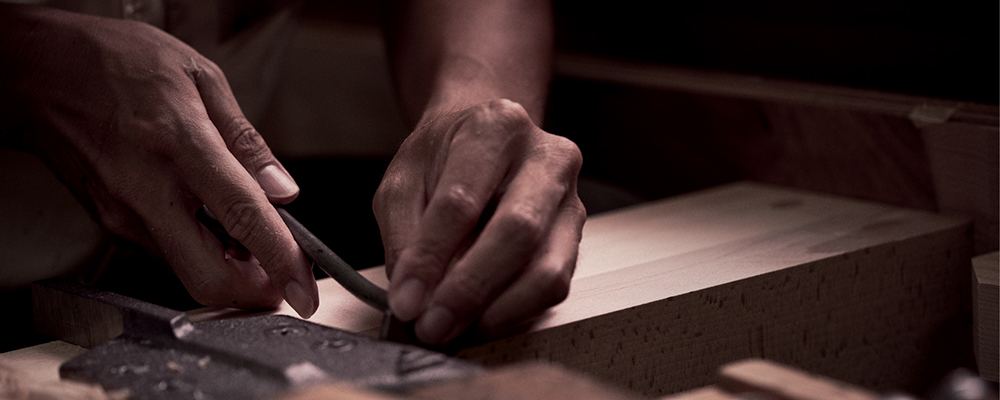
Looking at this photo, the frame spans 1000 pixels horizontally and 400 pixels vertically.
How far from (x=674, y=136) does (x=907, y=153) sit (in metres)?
0.37

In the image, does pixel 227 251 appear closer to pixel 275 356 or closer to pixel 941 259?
pixel 275 356

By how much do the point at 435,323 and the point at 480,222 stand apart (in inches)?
4.9

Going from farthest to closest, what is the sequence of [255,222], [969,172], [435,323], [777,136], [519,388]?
1. [777,136]
2. [969,172]
3. [255,222]
4. [435,323]
5. [519,388]

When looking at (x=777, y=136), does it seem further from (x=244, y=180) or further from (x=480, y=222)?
(x=244, y=180)

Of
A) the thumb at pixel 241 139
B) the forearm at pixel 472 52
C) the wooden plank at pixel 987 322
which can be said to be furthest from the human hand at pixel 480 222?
the wooden plank at pixel 987 322

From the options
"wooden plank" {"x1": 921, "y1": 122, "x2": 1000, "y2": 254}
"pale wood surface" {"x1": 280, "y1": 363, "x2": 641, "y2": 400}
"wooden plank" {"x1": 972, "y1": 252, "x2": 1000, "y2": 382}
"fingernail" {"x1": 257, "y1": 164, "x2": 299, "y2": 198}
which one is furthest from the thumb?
"wooden plank" {"x1": 921, "y1": 122, "x2": 1000, "y2": 254}

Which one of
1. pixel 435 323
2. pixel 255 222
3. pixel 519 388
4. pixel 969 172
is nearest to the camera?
pixel 519 388

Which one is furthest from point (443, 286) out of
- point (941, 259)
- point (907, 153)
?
point (907, 153)

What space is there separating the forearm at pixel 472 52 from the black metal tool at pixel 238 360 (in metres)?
0.38

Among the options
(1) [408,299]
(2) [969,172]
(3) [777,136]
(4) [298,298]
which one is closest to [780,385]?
(1) [408,299]

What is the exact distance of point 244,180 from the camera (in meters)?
0.67

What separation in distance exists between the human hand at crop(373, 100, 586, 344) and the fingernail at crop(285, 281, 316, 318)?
2.9 inches

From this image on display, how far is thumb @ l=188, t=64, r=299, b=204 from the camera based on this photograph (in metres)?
0.72

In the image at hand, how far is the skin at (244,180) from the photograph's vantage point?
577 millimetres
